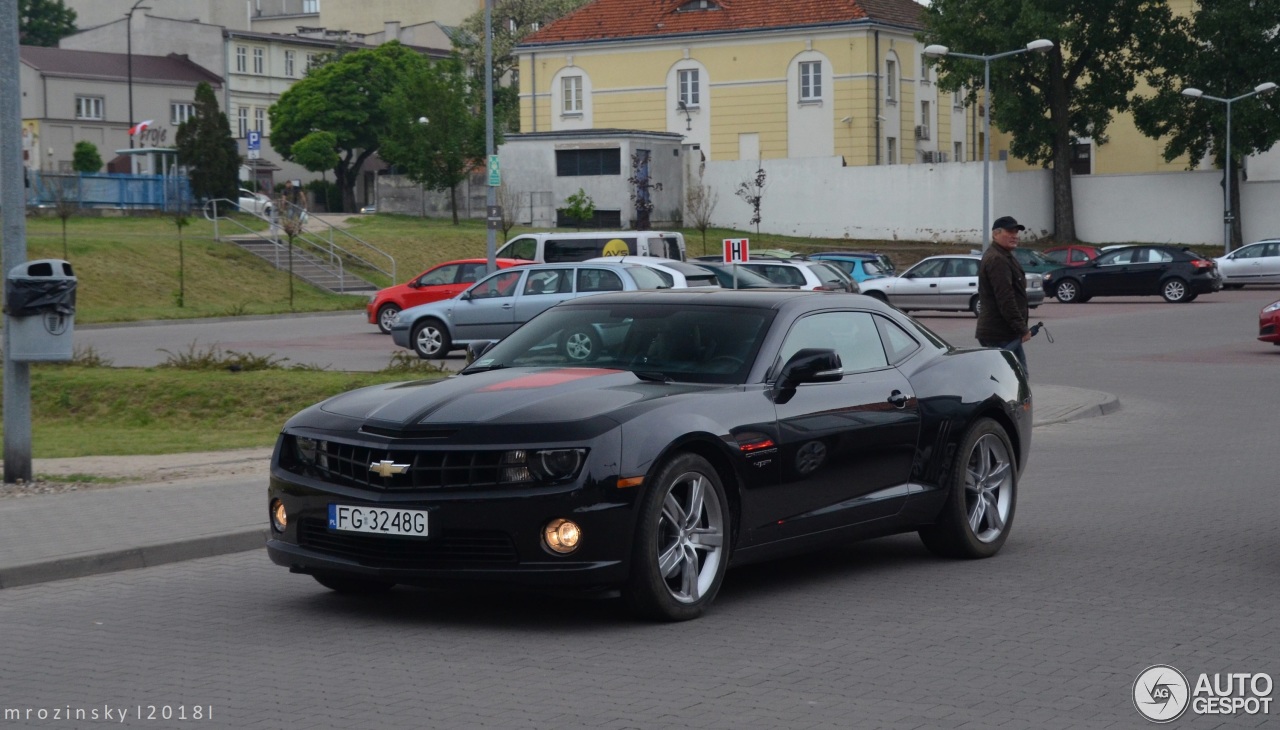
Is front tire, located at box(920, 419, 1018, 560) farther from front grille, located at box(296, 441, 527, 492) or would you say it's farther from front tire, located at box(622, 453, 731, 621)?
front grille, located at box(296, 441, 527, 492)

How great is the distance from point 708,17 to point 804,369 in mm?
73775

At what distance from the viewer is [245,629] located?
23.9ft

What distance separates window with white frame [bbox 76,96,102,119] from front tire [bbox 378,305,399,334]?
64099mm

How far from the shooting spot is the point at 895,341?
29.2 feet

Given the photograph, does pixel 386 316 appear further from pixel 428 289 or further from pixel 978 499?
pixel 978 499

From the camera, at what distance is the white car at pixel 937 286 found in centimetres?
3928

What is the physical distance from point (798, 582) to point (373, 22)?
4628 inches

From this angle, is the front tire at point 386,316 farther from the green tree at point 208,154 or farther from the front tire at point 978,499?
the green tree at point 208,154

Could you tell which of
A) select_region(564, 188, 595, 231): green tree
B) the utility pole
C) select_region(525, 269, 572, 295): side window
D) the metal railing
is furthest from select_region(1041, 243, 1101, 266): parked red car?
the utility pole

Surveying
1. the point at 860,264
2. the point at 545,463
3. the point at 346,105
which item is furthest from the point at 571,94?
the point at 545,463

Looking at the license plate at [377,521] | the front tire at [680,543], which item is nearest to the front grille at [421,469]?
the license plate at [377,521]

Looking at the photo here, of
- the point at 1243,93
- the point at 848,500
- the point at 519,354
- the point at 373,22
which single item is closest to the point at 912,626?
the point at 848,500

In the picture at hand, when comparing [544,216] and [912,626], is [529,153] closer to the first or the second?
[544,216]

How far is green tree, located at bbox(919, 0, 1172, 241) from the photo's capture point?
6575 centimetres
